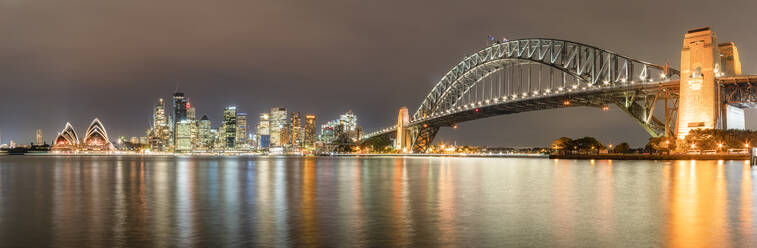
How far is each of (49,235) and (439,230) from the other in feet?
23.3

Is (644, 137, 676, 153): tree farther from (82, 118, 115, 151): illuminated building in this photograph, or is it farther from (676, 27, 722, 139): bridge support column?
(82, 118, 115, 151): illuminated building

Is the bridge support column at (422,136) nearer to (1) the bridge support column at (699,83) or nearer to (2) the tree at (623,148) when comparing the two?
(2) the tree at (623,148)

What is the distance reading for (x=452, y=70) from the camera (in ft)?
335

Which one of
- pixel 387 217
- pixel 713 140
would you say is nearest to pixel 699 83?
pixel 713 140

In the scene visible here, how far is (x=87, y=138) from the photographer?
18775 centimetres

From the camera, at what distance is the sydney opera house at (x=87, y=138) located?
616ft

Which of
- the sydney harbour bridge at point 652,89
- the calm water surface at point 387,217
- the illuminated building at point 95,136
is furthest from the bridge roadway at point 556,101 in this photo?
the illuminated building at point 95,136

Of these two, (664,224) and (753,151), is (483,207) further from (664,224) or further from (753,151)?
(753,151)

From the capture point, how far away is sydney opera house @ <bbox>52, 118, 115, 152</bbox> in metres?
188

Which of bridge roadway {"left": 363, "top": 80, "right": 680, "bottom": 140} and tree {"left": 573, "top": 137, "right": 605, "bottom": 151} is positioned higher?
bridge roadway {"left": 363, "top": 80, "right": 680, "bottom": 140}

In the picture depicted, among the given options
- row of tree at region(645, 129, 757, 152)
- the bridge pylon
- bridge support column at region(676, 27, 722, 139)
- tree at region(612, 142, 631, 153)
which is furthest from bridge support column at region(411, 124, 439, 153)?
bridge support column at region(676, 27, 722, 139)

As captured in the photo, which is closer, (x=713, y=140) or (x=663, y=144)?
(x=713, y=140)

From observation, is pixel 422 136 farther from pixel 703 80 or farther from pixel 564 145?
pixel 703 80

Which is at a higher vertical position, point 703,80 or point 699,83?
point 703,80
